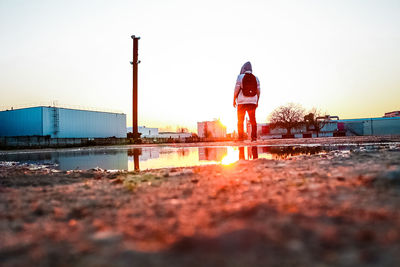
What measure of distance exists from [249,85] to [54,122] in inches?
1033

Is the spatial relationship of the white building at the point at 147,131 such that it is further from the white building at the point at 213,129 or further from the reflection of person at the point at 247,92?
the reflection of person at the point at 247,92

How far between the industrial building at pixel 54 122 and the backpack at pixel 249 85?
25.3 m

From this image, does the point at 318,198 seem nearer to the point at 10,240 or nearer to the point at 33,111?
the point at 10,240

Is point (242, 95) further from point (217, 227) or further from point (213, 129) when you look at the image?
point (213, 129)

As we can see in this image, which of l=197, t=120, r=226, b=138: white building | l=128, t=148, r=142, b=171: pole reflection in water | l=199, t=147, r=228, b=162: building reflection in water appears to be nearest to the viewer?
l=128, t=148, r=142, b=171: pole reflection in water

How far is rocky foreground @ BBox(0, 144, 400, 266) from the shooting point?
1001 millimetres

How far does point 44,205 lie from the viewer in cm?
195

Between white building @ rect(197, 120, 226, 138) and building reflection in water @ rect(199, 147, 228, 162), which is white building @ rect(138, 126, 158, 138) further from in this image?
building reflection in water @ rect(199, 147, 228, 162)

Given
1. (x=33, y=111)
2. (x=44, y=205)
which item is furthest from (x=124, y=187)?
(x=33, y=111)

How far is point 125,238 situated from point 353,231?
1.03 m

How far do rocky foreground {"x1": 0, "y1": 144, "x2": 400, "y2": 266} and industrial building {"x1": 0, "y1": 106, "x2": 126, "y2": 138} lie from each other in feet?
101

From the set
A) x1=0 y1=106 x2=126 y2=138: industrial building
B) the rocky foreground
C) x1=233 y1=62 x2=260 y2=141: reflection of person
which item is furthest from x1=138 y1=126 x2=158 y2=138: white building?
the rocky foreground

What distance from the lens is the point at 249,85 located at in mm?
11062

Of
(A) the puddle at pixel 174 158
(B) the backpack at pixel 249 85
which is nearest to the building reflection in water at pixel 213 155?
(A) the puddle at pixel 174 158
